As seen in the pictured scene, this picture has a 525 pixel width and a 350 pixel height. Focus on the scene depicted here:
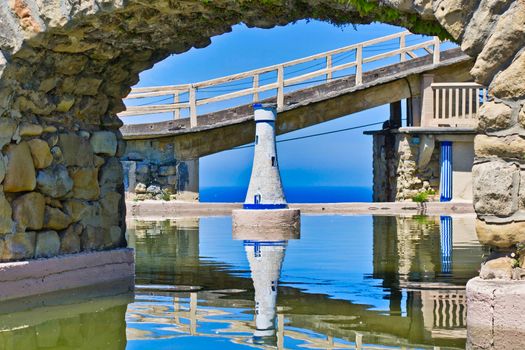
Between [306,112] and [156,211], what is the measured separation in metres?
A: 4.29

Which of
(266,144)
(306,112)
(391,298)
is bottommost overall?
(391,298)

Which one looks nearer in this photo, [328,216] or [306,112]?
[328,216]

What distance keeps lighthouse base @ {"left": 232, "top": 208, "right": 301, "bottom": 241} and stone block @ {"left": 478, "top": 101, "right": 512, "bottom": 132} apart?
8.77 m

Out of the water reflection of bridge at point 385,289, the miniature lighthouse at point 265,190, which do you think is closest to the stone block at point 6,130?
the water reflection of bridge at point 385,289

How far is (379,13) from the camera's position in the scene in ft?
21.5

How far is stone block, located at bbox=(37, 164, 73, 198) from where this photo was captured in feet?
26.7

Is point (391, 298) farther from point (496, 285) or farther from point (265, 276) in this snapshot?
point (496, 285)

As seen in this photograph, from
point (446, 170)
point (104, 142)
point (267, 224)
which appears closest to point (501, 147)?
point (104, 142)

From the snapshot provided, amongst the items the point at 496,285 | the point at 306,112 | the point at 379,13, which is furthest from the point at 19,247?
the point at 306,112

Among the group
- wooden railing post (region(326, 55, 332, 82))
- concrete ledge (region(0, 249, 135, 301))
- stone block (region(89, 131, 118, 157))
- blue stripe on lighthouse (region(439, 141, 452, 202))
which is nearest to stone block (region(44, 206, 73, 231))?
concrete ledge (region(0, 249, 135, 301))

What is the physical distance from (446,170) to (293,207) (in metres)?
3.71

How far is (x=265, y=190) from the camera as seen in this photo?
1492cm

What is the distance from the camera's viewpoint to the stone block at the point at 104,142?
29.4ft

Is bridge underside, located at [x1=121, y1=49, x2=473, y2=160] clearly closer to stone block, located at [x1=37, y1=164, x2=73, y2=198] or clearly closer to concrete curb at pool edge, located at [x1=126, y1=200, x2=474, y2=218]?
concrete curb at pool edge, located at [x1=126, y1=200, x2=474, y2=218]
